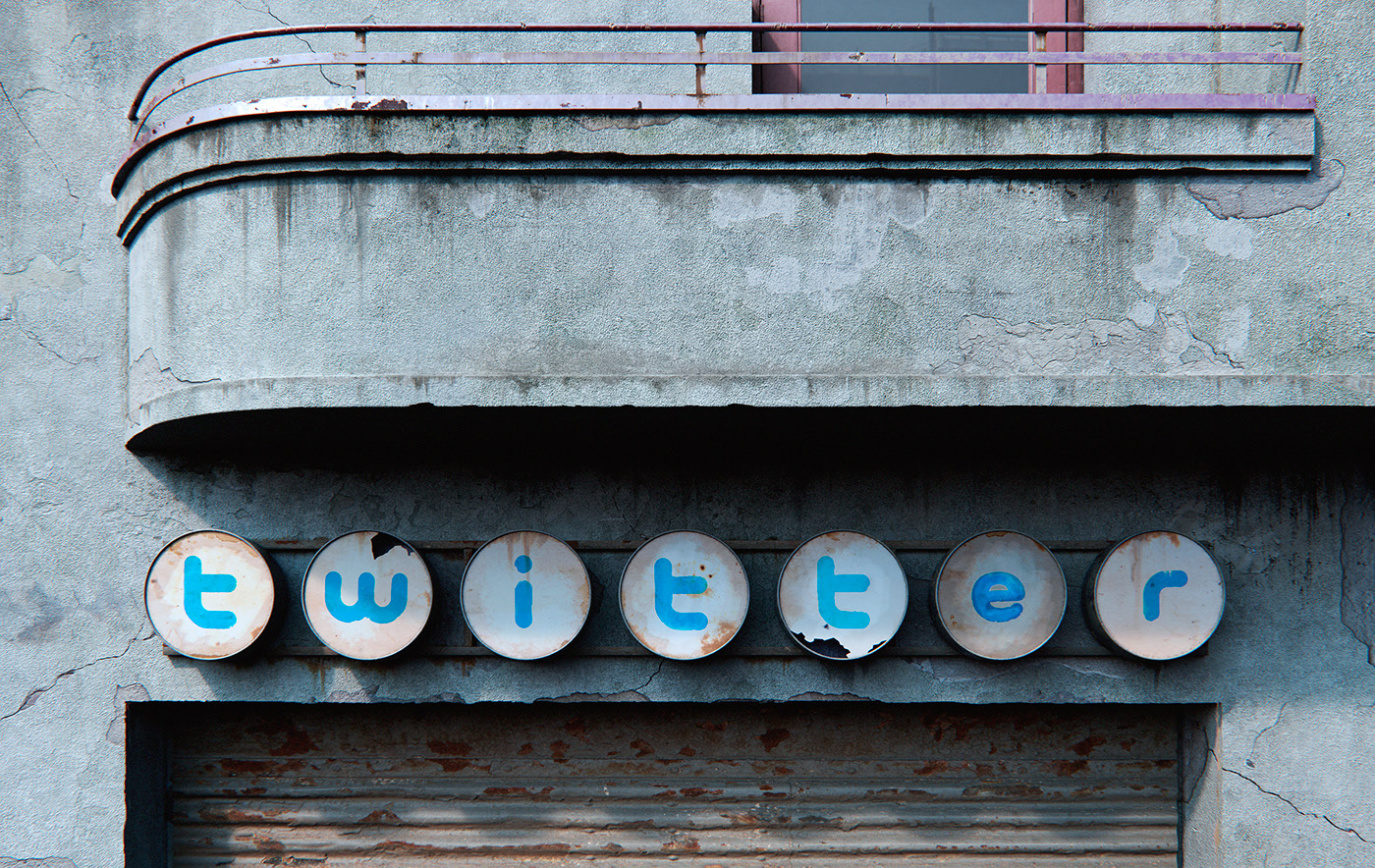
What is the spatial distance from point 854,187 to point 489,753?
3.61 metres

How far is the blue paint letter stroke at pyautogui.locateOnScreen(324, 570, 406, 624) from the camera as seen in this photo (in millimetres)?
4051

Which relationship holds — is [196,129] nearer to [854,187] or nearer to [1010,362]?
[854,187]

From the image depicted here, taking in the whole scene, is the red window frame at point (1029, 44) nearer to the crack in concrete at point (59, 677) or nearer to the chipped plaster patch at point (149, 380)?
the chipped plaster patch at point (149, 380)

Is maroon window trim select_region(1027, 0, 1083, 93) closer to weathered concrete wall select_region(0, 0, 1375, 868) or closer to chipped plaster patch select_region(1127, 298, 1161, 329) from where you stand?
weathered concrete wall select_region(0, 0, 1375, 868)

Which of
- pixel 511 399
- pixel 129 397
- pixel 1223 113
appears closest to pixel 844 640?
pixel 511 399

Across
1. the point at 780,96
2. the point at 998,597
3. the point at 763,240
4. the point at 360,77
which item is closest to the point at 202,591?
the point at 360,77

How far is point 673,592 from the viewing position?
4.04 metres

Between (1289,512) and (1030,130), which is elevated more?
(1030,130)

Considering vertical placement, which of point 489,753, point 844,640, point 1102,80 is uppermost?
point 1102,80

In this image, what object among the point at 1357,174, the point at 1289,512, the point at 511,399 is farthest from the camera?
the point at 1289,512

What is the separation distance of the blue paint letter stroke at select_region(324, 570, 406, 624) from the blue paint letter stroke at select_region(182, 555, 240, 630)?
1.69ft

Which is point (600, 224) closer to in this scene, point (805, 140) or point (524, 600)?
point (805, 140)

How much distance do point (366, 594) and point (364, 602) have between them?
0.04 m

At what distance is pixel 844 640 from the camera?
4.02 meters
